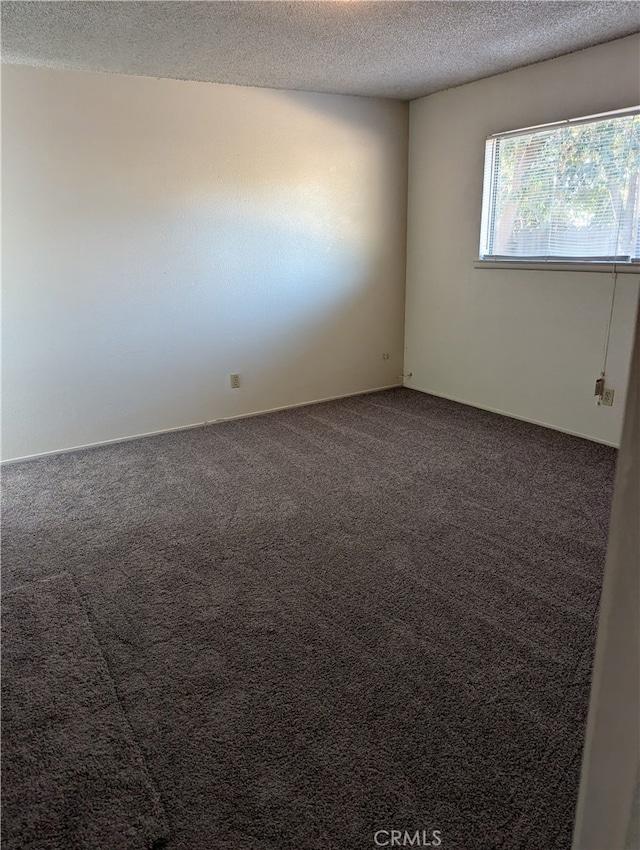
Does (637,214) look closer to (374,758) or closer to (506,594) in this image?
(506,594)

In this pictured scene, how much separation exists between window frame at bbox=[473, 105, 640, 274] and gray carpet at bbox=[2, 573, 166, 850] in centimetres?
350

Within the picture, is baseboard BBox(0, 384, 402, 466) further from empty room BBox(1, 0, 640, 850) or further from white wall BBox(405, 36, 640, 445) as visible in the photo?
white wall BBox(405, 36, 640, 445)

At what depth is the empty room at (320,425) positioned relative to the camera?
5.03ft

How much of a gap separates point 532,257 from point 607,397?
43.8 inches

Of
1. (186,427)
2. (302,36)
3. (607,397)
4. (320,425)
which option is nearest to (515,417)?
(607,397)

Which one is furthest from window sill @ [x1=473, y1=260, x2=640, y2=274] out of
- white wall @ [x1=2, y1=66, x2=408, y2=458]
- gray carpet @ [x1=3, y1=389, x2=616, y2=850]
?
gray carpet @ [x1=3, y1=389, x2=616, y2=850]

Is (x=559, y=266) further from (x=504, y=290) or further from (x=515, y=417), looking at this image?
(x=515, y=417)

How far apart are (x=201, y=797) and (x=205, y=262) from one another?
3518 millimetres

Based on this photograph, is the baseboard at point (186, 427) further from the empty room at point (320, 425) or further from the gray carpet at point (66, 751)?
the gray carpet at point (66, 751)

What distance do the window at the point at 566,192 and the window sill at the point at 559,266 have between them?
32 millimetres

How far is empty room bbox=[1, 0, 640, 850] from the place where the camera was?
1532 mm

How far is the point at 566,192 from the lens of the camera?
148 inches

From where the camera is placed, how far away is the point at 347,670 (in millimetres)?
1940

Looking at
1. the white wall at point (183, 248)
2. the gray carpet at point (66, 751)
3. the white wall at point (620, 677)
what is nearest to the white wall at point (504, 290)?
the white wall at point (183, 248)
